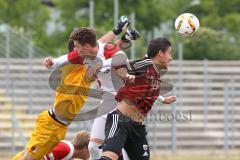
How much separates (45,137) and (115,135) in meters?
1.52

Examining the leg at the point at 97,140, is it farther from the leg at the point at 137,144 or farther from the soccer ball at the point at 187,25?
the soccer ball at the point at 187,25

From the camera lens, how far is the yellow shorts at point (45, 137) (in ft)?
36.9

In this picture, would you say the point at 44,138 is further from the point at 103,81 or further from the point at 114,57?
the point at 114,57

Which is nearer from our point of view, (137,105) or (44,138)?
(137,105)

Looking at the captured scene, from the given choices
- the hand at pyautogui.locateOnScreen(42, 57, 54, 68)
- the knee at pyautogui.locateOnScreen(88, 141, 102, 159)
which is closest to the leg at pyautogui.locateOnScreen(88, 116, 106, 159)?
the knee at pyautogui.locateOnScreen(88, 141, 102, 159)

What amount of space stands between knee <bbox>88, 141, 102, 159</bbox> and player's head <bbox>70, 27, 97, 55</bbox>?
4.32ft

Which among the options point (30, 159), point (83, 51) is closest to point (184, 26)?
point (83, 51)

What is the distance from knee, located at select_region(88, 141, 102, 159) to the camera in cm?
1144

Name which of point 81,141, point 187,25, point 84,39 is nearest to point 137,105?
point 84,39

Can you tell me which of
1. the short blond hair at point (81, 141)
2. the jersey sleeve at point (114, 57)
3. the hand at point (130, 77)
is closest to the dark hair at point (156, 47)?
the jersey sleeve at point (114, 57)

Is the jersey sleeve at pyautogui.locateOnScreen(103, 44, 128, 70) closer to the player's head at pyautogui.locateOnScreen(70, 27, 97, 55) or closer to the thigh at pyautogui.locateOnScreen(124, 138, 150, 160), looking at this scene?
the player's head at pyautogui.locateOnScreen(70, 27, 97, 55)

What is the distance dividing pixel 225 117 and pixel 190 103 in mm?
1180

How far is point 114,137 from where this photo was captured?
1006 cm

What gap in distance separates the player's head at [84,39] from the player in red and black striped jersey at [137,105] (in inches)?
37.8
